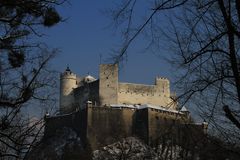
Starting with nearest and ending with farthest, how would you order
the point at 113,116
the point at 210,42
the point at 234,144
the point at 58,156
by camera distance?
the point at 210,42, the point at 234,144, the point at 58,156, the point at 113,116

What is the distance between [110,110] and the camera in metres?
45.6

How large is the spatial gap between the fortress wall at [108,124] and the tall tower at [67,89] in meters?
5.91

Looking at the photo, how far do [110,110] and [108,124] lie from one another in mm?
1316

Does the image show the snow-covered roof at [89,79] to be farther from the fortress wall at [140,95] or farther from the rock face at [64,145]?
the rock face at [64,145]

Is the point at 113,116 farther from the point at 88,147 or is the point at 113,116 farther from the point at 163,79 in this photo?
the point at 163,79

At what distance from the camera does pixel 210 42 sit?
493cm

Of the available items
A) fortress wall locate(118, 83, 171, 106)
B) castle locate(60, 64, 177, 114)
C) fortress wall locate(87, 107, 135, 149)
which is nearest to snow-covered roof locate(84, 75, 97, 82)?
castle locate(60, 64, 177, 114)

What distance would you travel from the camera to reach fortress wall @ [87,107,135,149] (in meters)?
43.4

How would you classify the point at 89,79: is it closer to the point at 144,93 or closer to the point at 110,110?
the point at 144,93

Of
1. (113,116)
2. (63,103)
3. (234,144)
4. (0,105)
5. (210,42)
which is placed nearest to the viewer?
(210,42)

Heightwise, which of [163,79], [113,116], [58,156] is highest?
[163,79]

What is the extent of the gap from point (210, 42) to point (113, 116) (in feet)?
133

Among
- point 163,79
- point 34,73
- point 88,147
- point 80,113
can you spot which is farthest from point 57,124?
point 34,73

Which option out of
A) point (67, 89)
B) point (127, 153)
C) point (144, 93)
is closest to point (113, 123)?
point (144, 93)
